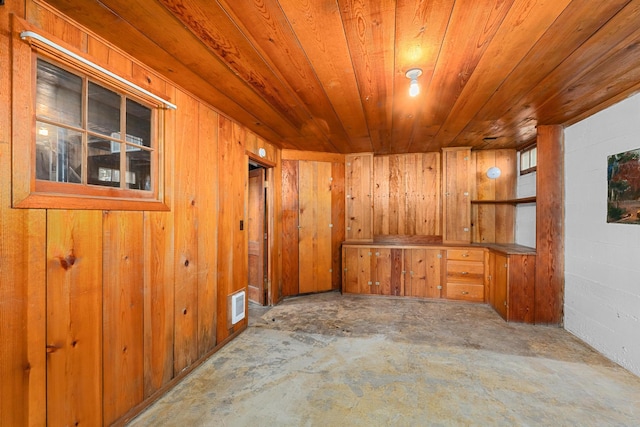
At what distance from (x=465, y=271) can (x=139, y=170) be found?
4.13 m

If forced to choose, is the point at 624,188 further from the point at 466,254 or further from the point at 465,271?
the point at 465,271

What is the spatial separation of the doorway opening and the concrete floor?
754 mm

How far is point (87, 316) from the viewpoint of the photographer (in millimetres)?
1438

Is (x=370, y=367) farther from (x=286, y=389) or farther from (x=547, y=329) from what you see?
(x=547, y=329)

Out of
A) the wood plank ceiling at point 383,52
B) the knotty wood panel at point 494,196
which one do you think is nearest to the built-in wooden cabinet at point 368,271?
the knotty wood panel at point 494,196

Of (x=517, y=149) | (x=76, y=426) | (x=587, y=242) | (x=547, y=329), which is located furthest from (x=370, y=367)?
(x=517, y=149)

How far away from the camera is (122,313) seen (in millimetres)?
1627

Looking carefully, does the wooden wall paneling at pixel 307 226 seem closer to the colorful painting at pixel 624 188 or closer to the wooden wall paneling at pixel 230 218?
the wooden wall paneling at pixel 230 218

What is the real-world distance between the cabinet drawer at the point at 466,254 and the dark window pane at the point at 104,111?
13.4 ft

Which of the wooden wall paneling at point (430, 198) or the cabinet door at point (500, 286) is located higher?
the wooden wall paneling at point (430, 198)

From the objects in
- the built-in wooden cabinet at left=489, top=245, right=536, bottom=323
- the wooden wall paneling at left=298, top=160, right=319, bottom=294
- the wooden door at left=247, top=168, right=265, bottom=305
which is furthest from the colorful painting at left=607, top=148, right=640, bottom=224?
the wooden door at left=247, top=168, right=265, bottom=305

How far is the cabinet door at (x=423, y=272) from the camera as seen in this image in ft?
13.0

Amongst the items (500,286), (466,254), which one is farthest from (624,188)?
(466,254)

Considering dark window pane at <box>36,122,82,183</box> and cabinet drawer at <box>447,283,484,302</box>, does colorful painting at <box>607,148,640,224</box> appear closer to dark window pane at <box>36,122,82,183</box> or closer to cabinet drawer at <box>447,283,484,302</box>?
cabinet drawer at <box>447,283,484,302</box>
